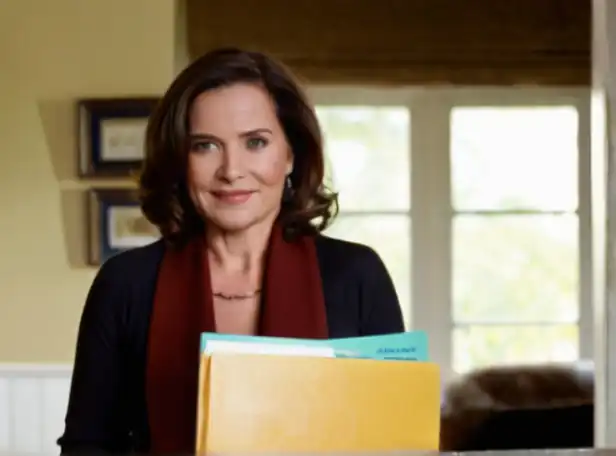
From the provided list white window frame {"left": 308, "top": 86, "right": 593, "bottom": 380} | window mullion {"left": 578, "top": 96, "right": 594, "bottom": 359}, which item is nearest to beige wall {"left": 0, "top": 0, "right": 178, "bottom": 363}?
white window frame {"left": 308, "top": 86, "right": 593, "bottom": 380}

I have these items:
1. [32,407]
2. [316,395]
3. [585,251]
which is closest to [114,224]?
[32,407]

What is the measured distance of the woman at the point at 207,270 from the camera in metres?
0.72

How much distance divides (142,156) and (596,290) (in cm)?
48

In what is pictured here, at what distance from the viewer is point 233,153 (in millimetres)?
723

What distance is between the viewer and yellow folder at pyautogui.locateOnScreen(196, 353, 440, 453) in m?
0.62

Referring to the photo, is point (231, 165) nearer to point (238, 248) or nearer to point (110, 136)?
point (238, 248)

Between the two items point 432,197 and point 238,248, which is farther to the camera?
point 432,197

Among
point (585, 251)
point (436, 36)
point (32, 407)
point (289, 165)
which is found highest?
point (436, 36)

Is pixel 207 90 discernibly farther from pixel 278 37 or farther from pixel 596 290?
pixel 596 290

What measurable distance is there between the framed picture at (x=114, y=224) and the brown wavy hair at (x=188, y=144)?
0.18 feet

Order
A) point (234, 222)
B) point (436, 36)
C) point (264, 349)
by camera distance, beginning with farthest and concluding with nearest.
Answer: point (436, 36), point (234, 222), point (264, 349)

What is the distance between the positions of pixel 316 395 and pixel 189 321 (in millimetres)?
150

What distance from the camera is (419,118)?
984mm

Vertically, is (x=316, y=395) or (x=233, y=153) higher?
(x=233, y=153)
